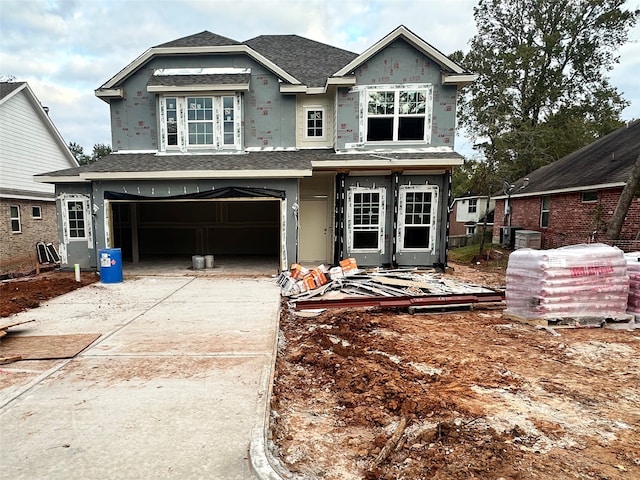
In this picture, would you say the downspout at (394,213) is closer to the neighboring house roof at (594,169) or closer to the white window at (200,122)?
the white window at (200,122)

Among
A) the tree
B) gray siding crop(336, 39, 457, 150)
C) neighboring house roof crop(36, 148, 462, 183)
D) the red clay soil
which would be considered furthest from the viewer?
the tree

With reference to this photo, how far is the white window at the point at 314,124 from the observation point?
1179 centimetres

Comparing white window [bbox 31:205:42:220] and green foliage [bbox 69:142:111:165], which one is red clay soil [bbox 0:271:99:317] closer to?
white window [bbox 31:205:42:220]

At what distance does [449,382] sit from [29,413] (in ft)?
13.8

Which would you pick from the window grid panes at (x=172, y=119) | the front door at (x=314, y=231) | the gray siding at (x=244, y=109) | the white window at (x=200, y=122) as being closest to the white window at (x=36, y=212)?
the gray siding at (x=244, y=109)

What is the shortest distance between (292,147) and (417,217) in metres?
4.83

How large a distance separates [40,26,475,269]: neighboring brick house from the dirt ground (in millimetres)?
5325

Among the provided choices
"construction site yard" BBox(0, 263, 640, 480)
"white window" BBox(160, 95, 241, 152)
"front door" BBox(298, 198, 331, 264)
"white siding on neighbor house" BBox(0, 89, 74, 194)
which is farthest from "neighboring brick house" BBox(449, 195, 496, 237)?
"white siding on neighbor house" BBox(0, 89, 74, 194)

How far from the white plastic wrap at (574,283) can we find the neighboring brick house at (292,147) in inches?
183

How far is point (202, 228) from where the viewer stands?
14.2 metres

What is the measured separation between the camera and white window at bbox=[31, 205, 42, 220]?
15335 millimetres

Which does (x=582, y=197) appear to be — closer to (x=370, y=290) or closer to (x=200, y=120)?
(x=370, y=290)

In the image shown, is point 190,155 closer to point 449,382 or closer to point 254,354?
point 254,354

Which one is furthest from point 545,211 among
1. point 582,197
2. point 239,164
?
point 239,164
